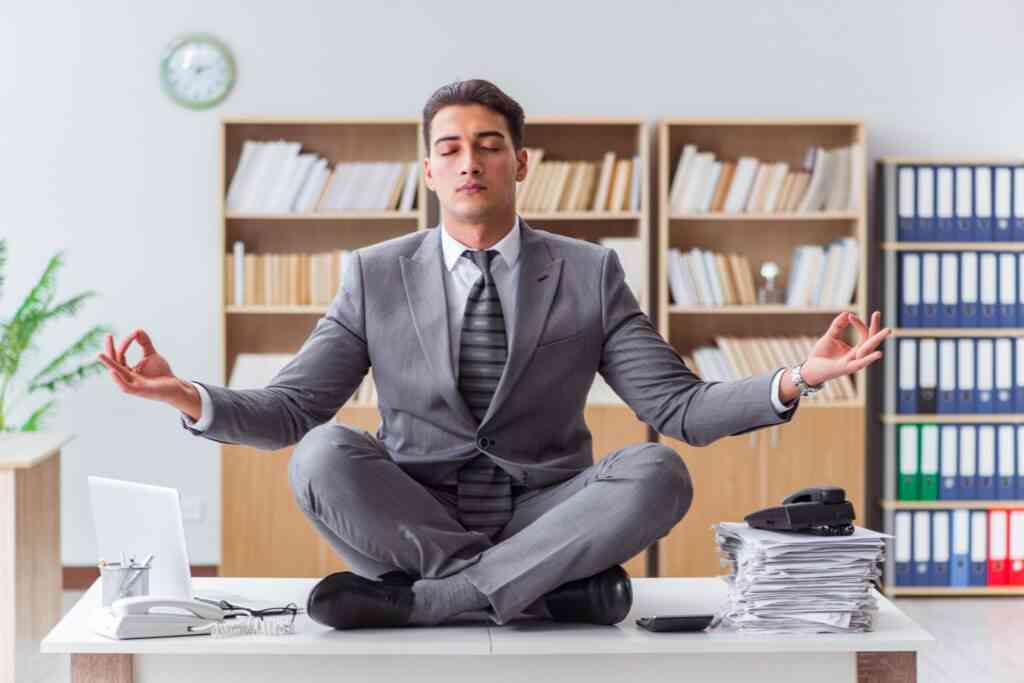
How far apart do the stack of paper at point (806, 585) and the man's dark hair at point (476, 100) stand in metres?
0.90

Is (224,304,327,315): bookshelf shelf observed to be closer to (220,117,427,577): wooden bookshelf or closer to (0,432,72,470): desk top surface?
(220,117,427,577): wooden bookshelf

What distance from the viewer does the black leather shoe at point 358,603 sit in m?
2.15

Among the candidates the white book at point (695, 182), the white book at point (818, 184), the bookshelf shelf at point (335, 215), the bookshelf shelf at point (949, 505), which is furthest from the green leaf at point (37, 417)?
the bookshelf shelf at point (949, 505)

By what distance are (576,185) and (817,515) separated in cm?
268

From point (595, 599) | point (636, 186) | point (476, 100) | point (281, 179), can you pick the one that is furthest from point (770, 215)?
point (595, 599)

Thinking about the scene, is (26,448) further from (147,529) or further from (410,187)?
(410,187)

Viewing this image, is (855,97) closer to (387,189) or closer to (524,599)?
(387,189)

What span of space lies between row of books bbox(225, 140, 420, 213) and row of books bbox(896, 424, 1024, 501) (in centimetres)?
200

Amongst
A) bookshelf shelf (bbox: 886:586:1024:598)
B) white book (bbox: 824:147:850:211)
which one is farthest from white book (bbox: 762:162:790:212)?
bookshelf shelf (bbox: 886:586:1024:598)

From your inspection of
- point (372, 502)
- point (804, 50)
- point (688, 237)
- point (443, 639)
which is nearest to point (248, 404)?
point (372, 502)

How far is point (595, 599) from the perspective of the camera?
2223mm

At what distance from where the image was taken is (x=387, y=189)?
4.73 m

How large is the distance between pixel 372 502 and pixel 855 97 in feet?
11.0

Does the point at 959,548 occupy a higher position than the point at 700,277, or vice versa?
the point at 700,277
